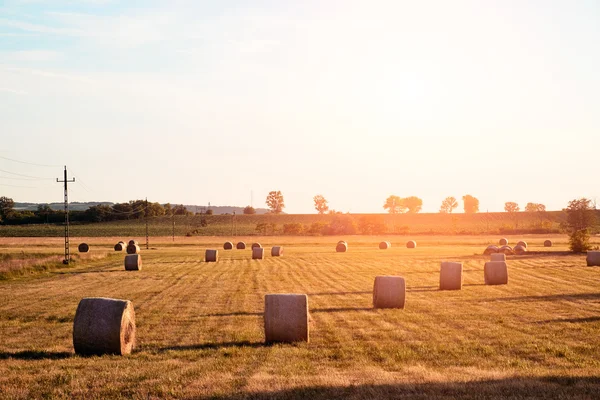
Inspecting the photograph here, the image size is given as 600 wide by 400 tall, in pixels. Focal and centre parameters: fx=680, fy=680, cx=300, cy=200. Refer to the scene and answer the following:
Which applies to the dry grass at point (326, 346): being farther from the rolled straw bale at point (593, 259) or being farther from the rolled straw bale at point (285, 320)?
the rolled straw bale at point (593, 259)

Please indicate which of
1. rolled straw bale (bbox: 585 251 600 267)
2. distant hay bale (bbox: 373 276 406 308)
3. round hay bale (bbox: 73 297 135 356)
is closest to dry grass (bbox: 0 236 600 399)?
round hay bale (bbox: 73 297 135 356)

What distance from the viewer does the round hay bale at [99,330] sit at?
49.0ft

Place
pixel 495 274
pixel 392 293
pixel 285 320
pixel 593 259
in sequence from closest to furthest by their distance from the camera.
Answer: pixel 285 320, pixel 392 293, pixel 495 274, pixel 593 259

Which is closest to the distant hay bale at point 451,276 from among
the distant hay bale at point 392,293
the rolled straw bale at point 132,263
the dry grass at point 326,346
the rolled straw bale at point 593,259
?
the dry grass at point 326,346

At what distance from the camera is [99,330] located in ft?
49.1

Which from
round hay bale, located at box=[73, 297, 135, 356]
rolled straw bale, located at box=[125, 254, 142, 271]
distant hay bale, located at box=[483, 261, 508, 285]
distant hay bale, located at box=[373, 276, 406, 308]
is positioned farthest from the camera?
rolled straw bale, located at box=[125, 254, 142, 271]

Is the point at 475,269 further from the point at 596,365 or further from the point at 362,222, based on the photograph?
the point at 362,222

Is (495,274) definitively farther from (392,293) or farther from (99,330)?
(99,330)

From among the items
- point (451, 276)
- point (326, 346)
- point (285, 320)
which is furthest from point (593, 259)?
point (285, 320)

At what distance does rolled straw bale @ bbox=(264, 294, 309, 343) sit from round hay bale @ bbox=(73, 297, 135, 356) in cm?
334

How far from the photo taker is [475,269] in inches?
1651

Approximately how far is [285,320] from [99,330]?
4241mm

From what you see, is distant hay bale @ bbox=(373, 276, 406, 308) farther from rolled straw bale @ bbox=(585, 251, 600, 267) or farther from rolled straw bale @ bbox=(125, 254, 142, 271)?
rolled straw bale @ bbox=(585, 251, 600, 267)

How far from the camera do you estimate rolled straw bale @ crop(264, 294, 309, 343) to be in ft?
53.1
